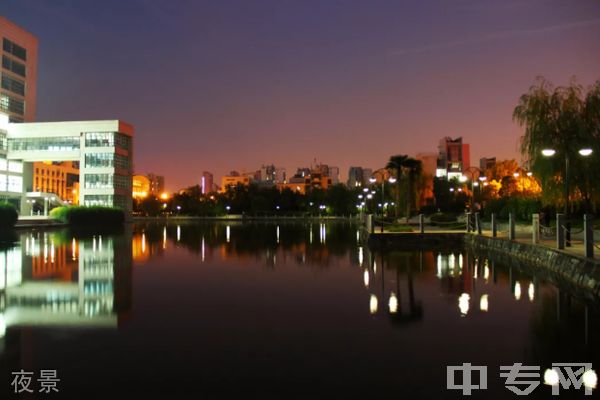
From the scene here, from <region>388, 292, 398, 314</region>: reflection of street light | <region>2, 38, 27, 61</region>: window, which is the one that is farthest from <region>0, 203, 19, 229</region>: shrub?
<region>388, 292, 398, 314</region>: reflection of street light

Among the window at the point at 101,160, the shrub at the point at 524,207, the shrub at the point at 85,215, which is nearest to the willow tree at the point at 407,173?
the shrub at the point at 524,207

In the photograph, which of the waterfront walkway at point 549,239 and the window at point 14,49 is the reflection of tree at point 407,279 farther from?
the window at point 14,49

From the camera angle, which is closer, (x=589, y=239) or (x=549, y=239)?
(x=589, y=239)

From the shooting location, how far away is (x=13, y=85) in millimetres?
69188

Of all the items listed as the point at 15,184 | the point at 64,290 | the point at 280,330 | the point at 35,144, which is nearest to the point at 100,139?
the point at 35,144

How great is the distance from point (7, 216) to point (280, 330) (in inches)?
1715

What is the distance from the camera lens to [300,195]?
12156 centimetres

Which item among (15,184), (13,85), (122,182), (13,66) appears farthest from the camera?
(122,182)

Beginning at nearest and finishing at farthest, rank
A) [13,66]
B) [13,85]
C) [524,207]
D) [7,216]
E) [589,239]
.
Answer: [589,239]
[524,207]
[7,216]
[13,66]
[13,85]

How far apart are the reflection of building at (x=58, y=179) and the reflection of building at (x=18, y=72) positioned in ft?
135

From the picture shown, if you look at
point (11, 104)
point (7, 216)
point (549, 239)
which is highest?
point (11, 104)

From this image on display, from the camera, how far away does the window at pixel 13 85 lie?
67.3 meters

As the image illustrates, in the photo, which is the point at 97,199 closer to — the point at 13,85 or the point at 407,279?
the point at 13,85

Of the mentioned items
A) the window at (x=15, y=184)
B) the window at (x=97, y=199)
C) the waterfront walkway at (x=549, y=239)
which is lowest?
the waterfront walkway at (x=549, y=239)
